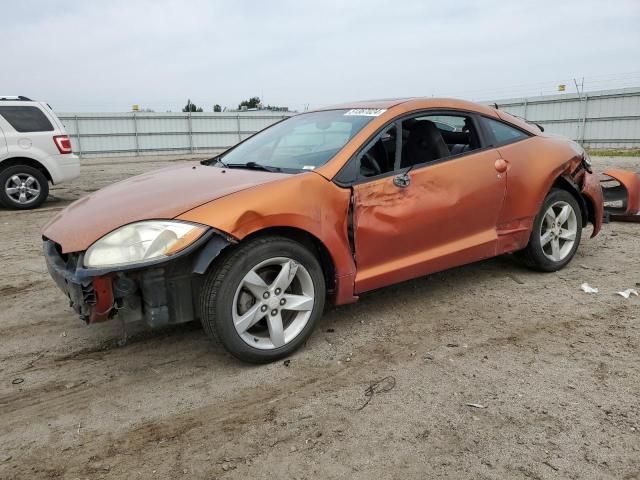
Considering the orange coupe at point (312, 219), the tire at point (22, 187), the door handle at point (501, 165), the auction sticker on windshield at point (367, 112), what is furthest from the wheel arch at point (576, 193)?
the tire at point (22, 187)

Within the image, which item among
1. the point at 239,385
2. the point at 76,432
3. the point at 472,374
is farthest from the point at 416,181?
the point at 76,432

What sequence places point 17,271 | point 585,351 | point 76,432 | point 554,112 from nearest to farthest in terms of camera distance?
point 76,432
point 585,351
point 17,271
point 554,112

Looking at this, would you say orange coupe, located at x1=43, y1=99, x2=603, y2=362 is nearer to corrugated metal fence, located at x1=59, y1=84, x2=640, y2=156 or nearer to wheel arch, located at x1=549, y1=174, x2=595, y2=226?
wheel arch, located at x1=549, y1=174, x2=595, y2=226

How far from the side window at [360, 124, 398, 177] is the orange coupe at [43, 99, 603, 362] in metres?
0.01

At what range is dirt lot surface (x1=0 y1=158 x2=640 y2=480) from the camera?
7.57 ft

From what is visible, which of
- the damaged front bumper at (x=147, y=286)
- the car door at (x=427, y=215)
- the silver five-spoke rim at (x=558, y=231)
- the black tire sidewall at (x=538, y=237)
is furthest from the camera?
the silver five-spoke rim at (x=558, y=231)

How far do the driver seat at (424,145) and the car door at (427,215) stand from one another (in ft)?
0.26

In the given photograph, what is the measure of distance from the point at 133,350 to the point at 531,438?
7.93 ft

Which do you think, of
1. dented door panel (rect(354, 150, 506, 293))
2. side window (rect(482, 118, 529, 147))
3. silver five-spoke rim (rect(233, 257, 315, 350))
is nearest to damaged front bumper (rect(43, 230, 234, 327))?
silver five-spoke rim (rect(233, 257, 315, 350))

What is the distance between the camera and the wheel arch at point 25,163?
9016mm

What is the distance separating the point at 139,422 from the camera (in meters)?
2.65

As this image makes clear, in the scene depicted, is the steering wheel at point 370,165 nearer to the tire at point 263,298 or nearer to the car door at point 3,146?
the tire at point 263,298

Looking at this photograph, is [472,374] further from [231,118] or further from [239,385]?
[231,118]

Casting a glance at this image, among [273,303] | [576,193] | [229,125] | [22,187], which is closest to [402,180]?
[273,303]
